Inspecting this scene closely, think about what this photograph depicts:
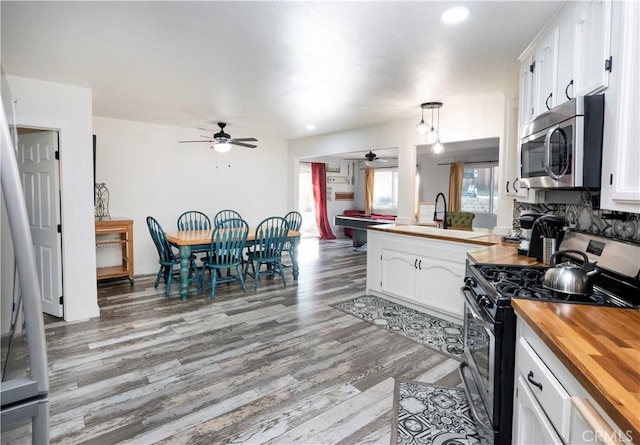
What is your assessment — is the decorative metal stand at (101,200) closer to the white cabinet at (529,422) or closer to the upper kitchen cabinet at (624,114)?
the white cabinet at (529,422)

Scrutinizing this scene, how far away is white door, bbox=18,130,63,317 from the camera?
3.51 metres

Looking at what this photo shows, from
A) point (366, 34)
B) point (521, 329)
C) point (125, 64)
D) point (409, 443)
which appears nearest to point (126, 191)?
point (125, 64)

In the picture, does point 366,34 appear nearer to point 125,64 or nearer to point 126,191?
point 125,64

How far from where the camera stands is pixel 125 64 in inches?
117

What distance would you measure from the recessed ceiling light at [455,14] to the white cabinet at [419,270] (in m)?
1.90

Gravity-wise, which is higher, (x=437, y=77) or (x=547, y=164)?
(x=437, y=77)

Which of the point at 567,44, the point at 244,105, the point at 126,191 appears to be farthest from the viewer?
the point at 126,191

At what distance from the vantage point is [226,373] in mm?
2592

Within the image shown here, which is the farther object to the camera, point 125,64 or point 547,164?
point 125,64

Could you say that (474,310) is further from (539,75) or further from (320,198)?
(320,198)

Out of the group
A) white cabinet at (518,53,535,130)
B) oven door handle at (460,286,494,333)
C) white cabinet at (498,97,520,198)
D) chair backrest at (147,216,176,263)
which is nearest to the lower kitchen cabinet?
oven door handle at (460,286,494,333)

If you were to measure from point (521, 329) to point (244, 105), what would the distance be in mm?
3833

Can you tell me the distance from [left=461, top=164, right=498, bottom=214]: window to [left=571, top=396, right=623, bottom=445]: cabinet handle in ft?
27.8

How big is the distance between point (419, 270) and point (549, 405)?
2565 millimetres
